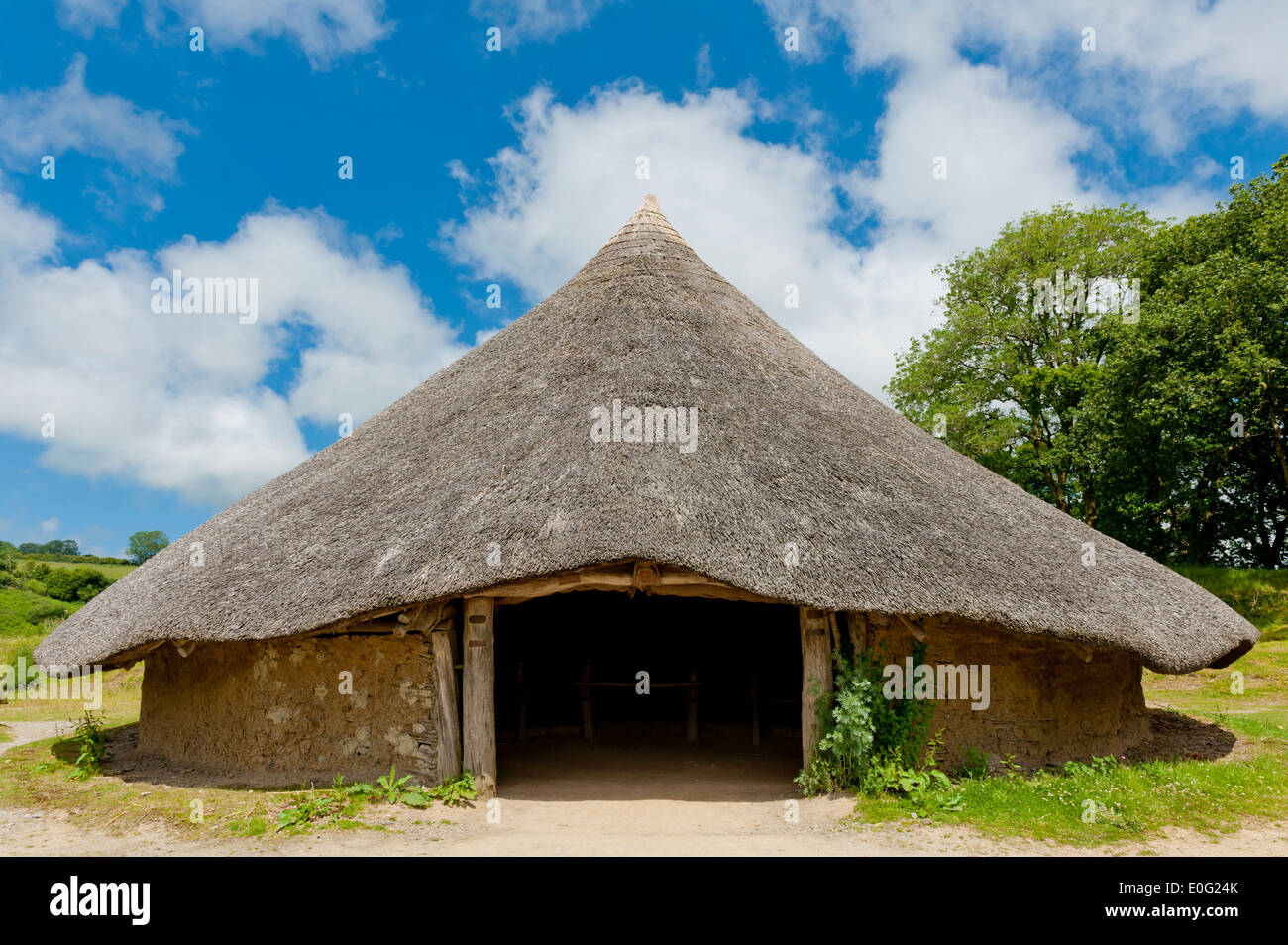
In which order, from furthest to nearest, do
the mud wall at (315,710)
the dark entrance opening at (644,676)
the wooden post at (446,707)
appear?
the dark entrance opening at (644,676) → the mud wall at (315,710) → the wooden post at (446,707)

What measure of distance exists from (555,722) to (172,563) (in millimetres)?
6457

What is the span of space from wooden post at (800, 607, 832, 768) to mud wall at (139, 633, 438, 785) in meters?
4.10

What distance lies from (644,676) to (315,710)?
16.3 ft

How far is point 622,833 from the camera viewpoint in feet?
26.1

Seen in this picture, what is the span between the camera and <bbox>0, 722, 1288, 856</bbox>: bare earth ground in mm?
7207

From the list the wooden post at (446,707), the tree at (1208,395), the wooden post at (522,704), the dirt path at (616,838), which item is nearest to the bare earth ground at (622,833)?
the dirt path at (616,838)

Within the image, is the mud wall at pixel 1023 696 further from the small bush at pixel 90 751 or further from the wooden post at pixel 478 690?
the small bush at pixel 90 751

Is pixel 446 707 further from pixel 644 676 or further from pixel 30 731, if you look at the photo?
pixel 30 731

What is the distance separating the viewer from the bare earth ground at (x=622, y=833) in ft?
23.6

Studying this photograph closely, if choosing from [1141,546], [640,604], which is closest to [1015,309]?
[1141,546]

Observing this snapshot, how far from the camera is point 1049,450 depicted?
86.0ft

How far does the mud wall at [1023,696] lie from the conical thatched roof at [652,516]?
2.77ft
